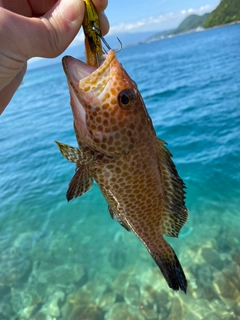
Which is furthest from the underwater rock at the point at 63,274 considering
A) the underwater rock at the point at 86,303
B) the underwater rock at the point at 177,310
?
the underwater rock at the point at 177,310

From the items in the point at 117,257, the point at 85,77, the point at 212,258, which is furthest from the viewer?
the point at 117,257

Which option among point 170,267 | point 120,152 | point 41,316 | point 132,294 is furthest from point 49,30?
point 41,316

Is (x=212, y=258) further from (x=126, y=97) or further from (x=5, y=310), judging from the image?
(x=126, y=97)

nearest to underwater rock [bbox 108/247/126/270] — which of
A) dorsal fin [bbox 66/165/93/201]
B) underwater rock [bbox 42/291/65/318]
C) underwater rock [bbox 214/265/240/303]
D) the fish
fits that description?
underwater rock [bbox 42/291/65/318]

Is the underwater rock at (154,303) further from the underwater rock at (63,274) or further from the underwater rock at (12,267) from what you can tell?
the underwater rock at (12,267)

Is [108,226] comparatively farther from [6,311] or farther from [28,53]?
[28,53]

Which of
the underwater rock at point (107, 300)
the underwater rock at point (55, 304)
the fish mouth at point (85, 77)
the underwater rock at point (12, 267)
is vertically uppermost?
the fish mouth at point (85, 77)
